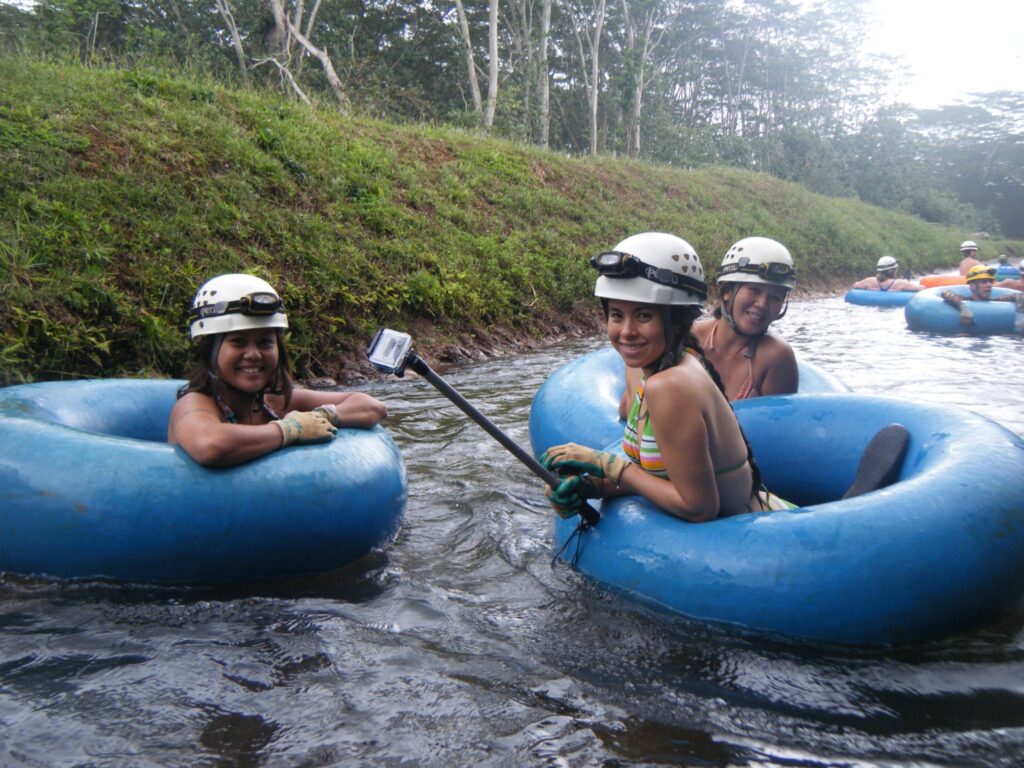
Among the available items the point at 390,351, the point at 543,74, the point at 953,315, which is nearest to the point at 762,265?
the point at 390,351

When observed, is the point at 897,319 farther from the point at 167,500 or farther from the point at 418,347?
the point at 167,500

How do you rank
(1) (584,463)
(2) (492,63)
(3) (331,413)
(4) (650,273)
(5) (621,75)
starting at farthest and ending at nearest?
(5) (621,75), (2) (492,63), (3) (331,413), (1) (584,463), (4) (650,273)

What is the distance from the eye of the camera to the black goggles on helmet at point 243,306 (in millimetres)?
3473

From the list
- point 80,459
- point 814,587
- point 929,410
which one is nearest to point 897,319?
point 929,410

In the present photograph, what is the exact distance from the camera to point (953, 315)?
1104cm

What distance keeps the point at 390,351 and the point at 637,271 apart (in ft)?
2.95

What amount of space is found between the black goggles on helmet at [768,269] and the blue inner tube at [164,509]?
7.37 feet

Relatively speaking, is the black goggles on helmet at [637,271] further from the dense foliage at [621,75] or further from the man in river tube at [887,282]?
the man in river tube at [887,282]

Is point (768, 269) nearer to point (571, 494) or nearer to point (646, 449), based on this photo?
point (646, 449)

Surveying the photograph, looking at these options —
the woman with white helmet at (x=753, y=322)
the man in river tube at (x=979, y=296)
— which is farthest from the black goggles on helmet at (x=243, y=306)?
the man in river tube at (x=979, y=296)

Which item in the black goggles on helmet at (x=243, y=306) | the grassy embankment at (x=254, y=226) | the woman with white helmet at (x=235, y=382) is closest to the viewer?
the woman with white helmet at (x=235, y=382)

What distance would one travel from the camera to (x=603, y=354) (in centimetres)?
520

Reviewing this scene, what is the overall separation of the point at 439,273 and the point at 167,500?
6900mm

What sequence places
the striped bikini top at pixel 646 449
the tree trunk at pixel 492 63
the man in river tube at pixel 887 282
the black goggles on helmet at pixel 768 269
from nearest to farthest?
1. the striped bikini top at pixel 646 449
2. the black goggles on helmet at pixel 768 269
3. the man in river tube at pixel 887 282
4. the tree trunk at pixel 492 63
